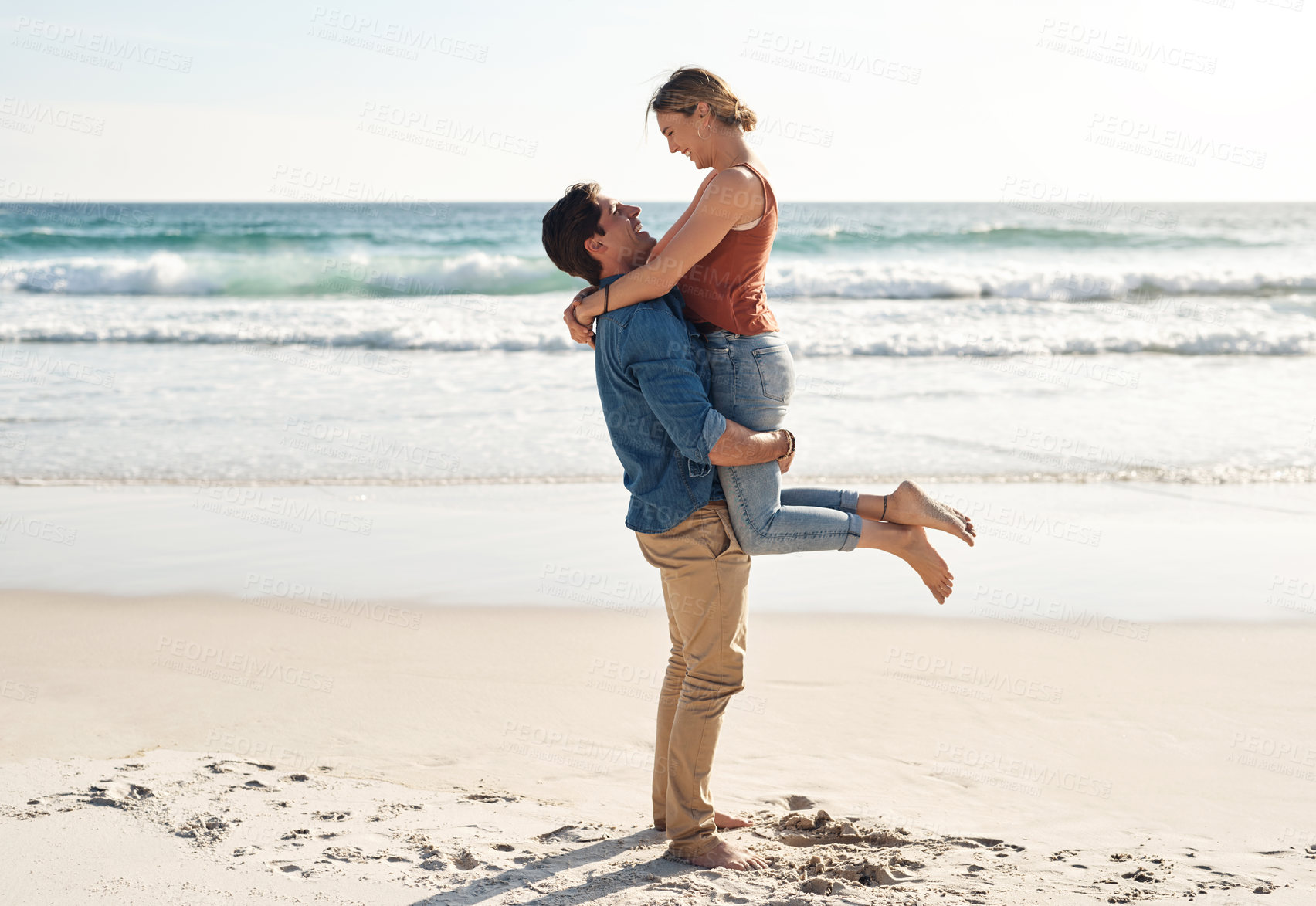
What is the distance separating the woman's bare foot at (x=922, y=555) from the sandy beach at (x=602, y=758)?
788 mm

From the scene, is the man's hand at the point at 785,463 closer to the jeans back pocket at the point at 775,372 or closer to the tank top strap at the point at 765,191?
the jeans back pocket at the point at 775,372

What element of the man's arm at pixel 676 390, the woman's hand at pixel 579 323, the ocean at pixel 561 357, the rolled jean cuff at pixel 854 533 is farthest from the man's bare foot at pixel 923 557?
the ocean at pixel 561 357

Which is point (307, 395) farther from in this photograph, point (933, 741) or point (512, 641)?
point (933, 741)

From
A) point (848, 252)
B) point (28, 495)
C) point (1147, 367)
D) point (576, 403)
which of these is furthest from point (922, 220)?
point (28, 495)

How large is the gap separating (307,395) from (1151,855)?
950 centimetres

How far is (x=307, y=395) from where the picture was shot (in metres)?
10.6

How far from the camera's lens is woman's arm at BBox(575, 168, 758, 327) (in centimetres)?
255

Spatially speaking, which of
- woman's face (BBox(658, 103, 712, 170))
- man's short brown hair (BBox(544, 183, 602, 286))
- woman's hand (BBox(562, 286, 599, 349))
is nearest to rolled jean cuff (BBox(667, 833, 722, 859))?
woman's hand (BBox(562, 286, 599, 349))

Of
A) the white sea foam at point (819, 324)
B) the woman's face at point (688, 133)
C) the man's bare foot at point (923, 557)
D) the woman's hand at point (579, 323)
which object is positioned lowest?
the man's bare foot at point (923, 557)

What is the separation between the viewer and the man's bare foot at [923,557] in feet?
9.64

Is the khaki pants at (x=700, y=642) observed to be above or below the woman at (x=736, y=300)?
below

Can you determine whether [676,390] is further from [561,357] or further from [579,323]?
[561,357]

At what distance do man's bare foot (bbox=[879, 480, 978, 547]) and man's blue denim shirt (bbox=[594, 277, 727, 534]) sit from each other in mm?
567

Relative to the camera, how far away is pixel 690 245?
2592 millimetres
